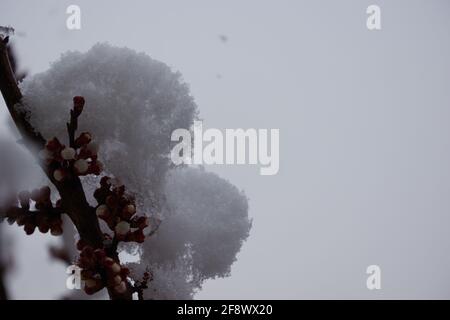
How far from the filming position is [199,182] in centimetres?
171

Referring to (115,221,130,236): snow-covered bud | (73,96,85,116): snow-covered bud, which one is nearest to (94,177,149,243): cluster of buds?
(115,221,130,236): snow-covered bud

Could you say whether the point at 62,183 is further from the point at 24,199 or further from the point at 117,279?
the point at 117,279

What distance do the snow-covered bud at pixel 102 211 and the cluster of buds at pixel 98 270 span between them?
0.09m

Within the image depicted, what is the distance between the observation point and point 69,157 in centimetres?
106

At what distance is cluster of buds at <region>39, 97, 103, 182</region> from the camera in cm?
105

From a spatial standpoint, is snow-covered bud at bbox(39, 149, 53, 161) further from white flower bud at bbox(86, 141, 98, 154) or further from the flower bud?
the flower bud

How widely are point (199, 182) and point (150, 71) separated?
1.82ft

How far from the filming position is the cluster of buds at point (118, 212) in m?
1.11

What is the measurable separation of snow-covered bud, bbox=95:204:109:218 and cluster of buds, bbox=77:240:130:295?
0.09m

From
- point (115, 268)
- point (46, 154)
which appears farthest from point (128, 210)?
point (46, 154)

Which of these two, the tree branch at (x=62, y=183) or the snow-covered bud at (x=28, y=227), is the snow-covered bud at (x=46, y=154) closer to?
the tree branch at (x=62, y=183)

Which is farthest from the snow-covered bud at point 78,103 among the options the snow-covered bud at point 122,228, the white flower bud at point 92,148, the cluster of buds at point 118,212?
the snow-covered bud at point 122,228

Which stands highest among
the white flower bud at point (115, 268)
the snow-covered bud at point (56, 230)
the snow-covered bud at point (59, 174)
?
the snow-covered bud at point (59, 174)
